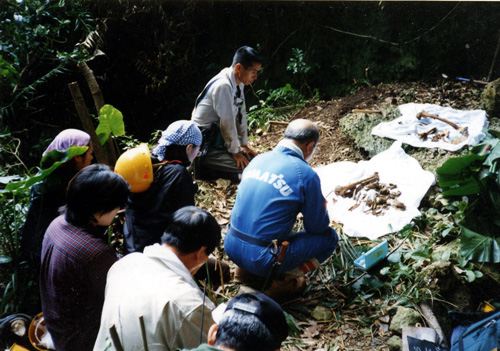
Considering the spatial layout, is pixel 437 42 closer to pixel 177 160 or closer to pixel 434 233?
pixel 434 233

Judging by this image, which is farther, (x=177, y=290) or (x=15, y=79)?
(x=15, y=79)

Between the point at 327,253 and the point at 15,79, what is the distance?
4.97 meters

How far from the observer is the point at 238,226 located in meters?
3.50

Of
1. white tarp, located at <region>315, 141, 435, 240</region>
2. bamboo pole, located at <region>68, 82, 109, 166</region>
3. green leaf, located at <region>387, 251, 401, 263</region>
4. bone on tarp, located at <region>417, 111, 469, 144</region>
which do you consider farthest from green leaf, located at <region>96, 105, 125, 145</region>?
bone on tarp, located at <region>417, 111, 469, 144</region>

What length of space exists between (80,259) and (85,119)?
216 cm

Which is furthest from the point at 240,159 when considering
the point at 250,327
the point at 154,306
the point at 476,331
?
the point at 250,327

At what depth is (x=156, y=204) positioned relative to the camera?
331 cm

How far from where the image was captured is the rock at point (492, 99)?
557 centimetres

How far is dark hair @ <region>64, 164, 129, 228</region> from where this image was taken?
2354 mm

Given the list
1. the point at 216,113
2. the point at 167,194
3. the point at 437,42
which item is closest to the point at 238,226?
the point at 167,194

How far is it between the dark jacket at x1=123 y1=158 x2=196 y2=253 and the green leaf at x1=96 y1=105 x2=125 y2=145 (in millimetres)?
999

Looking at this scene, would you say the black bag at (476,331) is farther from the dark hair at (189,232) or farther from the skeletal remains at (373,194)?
the dark hair at (189,232)

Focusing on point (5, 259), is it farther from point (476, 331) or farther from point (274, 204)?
point (476, 331)

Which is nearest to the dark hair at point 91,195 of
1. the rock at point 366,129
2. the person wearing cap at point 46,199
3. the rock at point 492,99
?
the person wearing cap at point 46,199
